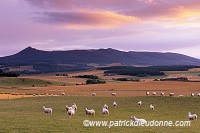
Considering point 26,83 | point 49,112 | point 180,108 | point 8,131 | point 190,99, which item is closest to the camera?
point 8,131

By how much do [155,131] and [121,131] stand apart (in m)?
2.25

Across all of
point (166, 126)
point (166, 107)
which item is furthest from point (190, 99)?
point (166, 126)

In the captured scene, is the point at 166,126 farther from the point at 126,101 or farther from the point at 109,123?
the point at 126,101

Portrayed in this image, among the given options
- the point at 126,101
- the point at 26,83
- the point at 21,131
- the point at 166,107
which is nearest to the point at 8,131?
the point at 21,131

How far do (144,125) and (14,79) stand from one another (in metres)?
93.3

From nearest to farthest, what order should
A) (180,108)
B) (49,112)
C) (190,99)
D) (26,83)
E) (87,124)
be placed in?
(87,124) → (49,112) → (180,108) → (190,99) → (26,83)

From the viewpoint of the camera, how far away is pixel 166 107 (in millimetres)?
36906

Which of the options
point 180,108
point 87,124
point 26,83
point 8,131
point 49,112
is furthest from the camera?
point 26,83

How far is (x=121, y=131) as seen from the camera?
64.5 ft

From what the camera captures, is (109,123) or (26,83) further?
(26,83)

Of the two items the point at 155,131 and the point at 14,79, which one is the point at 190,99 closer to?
the point at 155,131

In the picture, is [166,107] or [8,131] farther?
[166,107]

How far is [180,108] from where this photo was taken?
35.8 metres

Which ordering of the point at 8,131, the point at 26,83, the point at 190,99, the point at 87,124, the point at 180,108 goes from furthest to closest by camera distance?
1. the point at 26,83
2. the point at 190,99
3. the point at 180,108
4. the point at 87,124
5. the point at 8,131
